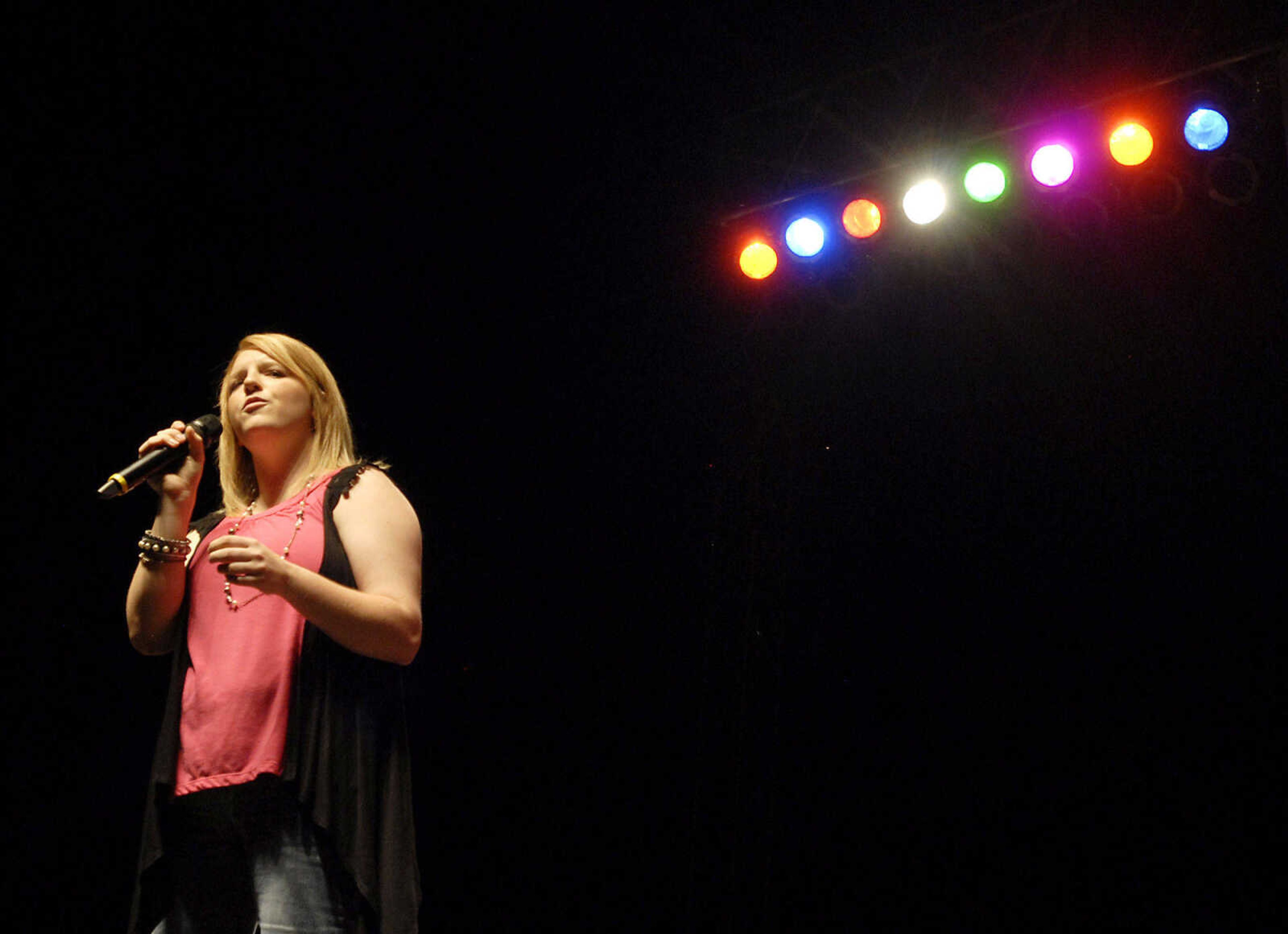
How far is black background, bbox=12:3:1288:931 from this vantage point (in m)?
2.26

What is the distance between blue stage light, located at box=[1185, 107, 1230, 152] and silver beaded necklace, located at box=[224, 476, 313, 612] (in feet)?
6.82

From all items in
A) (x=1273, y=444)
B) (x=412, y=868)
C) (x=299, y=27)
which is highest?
(x=299, y=27)

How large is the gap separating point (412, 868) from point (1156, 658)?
1.85m

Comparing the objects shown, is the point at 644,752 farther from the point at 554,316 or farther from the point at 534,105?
the point at 534,105

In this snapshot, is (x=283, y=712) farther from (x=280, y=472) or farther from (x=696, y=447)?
(x=696, y=447)

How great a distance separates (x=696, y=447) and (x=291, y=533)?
1.76 meters

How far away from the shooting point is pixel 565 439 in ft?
→ 9.80

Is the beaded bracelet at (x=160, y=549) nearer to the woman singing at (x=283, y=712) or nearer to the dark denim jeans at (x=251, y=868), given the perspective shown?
the woman singing at (x=283, y=712)

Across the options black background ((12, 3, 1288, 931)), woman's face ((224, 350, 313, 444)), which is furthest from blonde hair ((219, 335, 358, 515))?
black background ((12, 3, 1288, 931))

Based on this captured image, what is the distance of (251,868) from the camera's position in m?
1.24

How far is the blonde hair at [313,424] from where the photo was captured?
5.20 ft

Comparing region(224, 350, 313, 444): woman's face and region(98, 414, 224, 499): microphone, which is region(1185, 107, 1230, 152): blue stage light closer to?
region(224, 350, 313, 444): woman's face

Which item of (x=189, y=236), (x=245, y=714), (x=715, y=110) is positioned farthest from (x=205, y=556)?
(x=715, y=110)

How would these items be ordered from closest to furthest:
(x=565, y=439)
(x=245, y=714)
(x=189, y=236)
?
1. (x=245, y=714)
2. (x=189, y=236)
3. (x=565, y=439)
